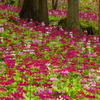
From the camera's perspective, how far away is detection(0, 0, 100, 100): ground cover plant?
199 inches

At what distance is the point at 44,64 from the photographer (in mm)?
6906

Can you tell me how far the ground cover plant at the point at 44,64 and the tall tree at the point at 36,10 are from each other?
2.24ft

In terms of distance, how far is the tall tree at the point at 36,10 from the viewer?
40.4 feet

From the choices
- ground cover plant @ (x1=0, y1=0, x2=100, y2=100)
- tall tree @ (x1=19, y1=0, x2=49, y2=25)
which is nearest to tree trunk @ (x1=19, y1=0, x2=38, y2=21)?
tall tree @ (x1=19, y1=0, x2=49, y2=25)

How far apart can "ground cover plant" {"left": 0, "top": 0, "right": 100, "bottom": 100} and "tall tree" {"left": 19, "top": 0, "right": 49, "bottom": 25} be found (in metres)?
0.68

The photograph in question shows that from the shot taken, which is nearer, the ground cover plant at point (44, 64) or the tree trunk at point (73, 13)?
the ground cover plant at point (44, 64)

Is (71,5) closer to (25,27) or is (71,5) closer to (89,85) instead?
(25,27)

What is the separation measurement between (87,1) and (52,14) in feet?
38.1

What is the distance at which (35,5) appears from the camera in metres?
12.4

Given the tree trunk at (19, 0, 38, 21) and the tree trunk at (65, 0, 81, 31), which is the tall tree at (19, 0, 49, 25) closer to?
the tree trunk at (19, 0, 38, 21)

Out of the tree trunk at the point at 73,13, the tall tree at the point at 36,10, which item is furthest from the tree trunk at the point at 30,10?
the tree trunk at the point at 73,13

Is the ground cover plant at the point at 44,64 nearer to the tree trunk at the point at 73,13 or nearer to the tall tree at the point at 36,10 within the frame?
the tree trunk at the point at 73,13

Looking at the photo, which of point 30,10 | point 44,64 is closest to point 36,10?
point 30,10

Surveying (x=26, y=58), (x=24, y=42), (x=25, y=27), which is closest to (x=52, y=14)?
(x=25, y=27)
